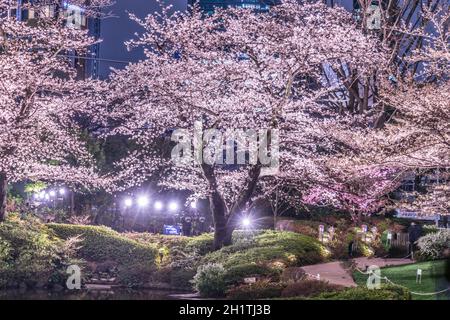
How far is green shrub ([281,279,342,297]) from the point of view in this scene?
14008 millimetres

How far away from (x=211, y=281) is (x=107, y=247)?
600 cm

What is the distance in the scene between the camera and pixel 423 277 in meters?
17.8

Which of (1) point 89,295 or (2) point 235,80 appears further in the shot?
(2) point 235,80

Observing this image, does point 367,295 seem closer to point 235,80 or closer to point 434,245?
point 235,80

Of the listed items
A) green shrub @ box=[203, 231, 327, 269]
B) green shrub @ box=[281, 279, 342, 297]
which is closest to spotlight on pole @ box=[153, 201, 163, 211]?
green shrub @ box=[203, 231, 327, 269]

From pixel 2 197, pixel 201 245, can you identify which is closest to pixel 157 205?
pixel 201 245

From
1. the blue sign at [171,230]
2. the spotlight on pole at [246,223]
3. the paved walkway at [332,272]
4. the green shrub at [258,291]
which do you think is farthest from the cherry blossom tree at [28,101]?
the blue sign at [171,230]

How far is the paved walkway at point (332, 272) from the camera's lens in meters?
17.0

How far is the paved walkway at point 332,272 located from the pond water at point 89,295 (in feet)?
13.8

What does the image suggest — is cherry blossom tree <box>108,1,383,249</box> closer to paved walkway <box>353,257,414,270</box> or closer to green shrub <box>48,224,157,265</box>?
green shrub <box>48,224,157,265</box>

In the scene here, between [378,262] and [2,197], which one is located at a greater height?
[2,197]
